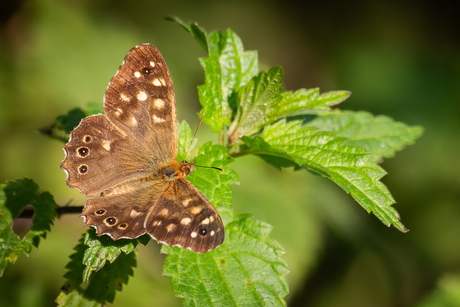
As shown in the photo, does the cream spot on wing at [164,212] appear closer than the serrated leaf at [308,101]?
Yes

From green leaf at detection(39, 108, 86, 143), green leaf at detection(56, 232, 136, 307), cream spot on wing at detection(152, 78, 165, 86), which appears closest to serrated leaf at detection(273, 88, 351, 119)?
cream spot on wing at detection(152, 78, 165, 86)

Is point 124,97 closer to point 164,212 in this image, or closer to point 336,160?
point 164,212

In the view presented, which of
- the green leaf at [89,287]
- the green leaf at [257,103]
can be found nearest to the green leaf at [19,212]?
the green leaf at [89,287]

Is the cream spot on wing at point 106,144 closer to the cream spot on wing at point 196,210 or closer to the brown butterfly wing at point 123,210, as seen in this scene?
the brown butterfly wing at point 123,210

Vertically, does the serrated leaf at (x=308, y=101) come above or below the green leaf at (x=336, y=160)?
above

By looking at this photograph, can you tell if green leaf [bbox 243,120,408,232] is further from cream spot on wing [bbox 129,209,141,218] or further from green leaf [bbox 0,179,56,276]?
green leaf [bbox 0,179,56,276]

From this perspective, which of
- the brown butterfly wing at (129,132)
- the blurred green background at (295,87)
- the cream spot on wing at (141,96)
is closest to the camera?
the brown butterfly wing at (129,132)

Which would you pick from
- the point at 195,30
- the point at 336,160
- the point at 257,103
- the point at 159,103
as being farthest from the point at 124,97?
the point at 336,160
